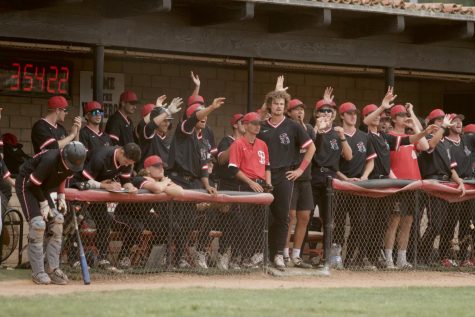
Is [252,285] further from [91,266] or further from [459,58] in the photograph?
[459,58]

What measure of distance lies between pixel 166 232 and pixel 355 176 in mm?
2859

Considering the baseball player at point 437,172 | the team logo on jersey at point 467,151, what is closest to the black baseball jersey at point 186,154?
the baseball player at point 437,172

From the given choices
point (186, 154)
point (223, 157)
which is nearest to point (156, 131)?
point (186, 154)

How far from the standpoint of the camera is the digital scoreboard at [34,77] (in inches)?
649

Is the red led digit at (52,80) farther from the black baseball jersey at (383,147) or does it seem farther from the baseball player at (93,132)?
the black baseball jersey at (383,147)

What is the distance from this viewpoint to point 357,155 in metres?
14.2

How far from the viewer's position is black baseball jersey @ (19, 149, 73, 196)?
455 inches

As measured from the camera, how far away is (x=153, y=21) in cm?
1582

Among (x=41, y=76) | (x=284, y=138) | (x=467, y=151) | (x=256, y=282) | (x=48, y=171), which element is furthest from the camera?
(x=41, y=76)

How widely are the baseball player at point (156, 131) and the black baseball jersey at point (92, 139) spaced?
17.4 inches

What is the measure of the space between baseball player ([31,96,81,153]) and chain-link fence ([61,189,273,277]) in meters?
1.09

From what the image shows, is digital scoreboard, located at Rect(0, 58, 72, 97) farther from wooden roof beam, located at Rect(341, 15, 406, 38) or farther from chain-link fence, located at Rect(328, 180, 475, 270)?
chain-link fence, located at Rect(328, 180, 475, 270)

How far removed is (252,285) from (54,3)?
4.62m

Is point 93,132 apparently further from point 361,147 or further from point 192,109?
point 361,147
